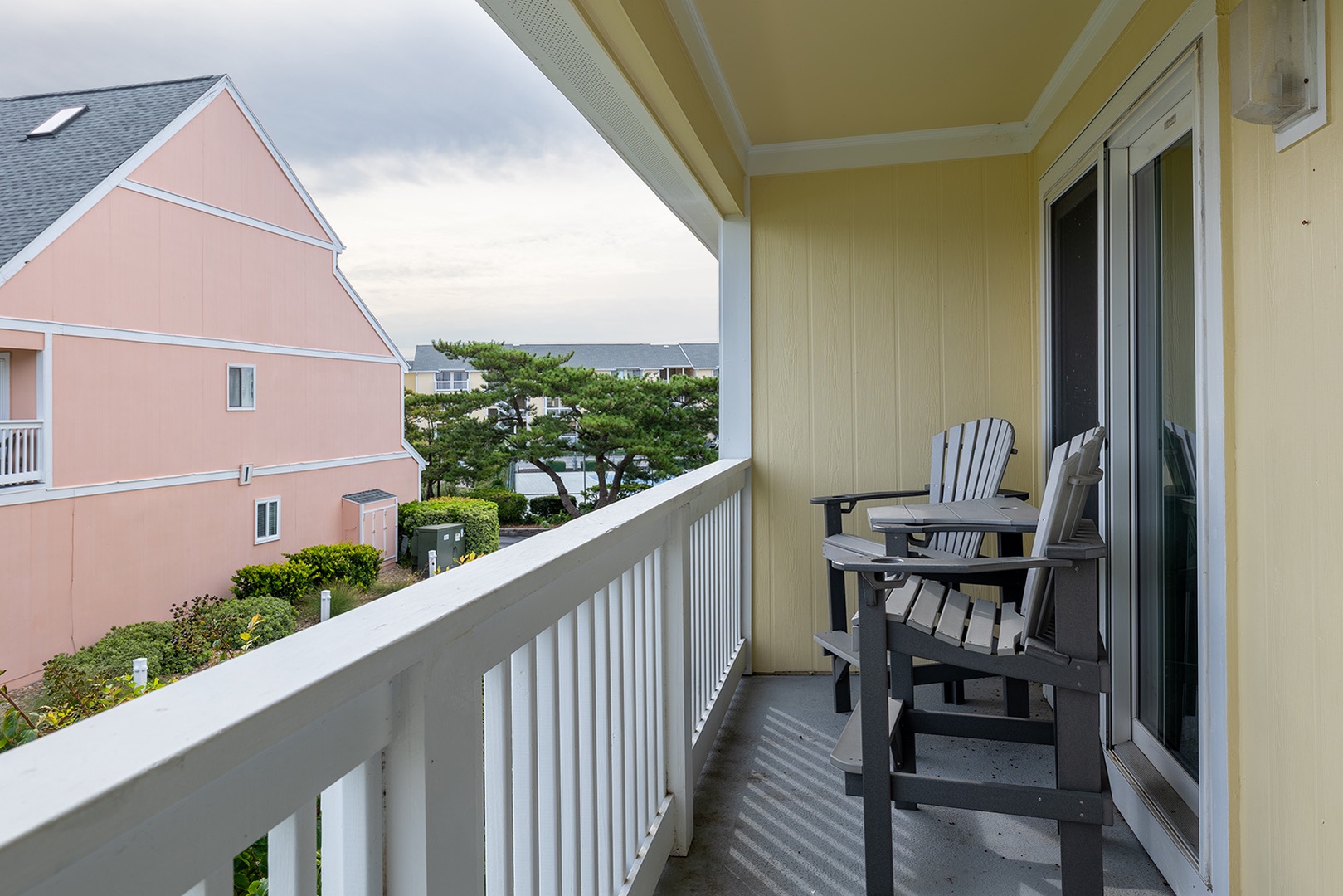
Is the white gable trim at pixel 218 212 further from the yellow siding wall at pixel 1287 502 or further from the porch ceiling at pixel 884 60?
the yellow siding wall at pixel 1287 502

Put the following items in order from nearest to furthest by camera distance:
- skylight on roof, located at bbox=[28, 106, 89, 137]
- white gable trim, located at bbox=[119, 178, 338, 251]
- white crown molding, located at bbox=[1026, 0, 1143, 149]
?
skylight on roof, located at bbox=[28, 106, 89, 137], white gable trim, located at bbox=[119, 178, 338, 251], white crown molding, located at bbox=[1026, 0, 1143, 149]

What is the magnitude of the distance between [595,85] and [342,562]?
152 centimetres

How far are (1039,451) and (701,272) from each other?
9.13 feet

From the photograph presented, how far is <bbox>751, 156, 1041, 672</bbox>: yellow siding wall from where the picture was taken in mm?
3344

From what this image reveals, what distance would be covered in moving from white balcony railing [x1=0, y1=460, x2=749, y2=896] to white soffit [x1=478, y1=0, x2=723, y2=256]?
3.48 ft

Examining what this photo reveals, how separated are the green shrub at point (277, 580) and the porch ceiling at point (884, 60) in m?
1.88

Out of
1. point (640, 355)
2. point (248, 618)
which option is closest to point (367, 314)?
Answer: point (248, 618)

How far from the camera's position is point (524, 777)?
1195 mm

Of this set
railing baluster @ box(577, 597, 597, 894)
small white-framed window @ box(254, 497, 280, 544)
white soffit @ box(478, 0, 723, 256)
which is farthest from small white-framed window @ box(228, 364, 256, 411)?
white soffit @ box(478, 0, 723, 256)

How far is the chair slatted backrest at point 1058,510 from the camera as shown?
1.74 m

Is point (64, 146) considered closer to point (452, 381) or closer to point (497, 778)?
point (497, 778)

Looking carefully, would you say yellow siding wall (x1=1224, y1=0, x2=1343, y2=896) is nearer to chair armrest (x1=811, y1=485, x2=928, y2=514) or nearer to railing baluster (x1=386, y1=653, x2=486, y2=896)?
railing baluster (x1=386, y1=653, x2=486, y2=896)

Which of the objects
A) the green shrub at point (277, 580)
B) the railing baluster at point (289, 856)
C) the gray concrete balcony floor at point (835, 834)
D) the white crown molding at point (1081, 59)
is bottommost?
the gray concrete balcony floor at point (835, 834)

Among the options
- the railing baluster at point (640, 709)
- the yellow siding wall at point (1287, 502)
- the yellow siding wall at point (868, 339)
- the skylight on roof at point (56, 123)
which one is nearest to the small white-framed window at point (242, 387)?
the skylight on roof at point (56, 123)
